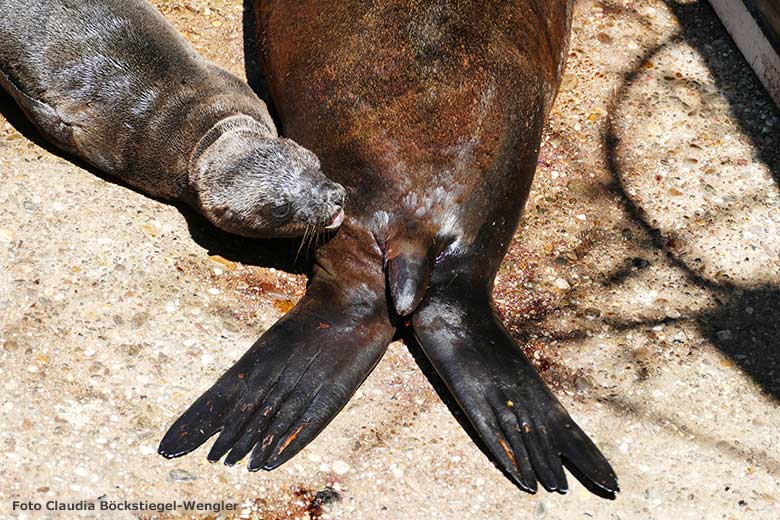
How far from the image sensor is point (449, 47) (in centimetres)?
425

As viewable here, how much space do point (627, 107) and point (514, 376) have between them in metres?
1.91

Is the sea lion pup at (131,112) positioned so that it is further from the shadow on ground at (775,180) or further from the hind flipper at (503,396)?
the shadow on ground at (775,180)

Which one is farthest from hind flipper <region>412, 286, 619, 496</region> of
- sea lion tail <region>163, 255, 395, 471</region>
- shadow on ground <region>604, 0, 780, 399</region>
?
shadow on ground <region>604, 0, 780, 399</region>

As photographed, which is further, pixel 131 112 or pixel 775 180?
pixel 775 180

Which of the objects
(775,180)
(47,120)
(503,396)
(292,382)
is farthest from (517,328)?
(47,120)

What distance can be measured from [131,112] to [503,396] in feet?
6.37

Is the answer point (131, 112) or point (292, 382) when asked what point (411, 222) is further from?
point (131, 112)

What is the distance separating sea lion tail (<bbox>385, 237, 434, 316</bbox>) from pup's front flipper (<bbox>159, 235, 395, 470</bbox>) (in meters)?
0.13

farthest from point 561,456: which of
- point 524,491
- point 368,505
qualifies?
point 368,505

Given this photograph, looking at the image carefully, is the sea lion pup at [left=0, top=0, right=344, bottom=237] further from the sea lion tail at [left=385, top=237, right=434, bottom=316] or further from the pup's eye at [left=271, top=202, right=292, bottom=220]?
the sea lion tail at [left=385, top=237, right=434, bottom=316]

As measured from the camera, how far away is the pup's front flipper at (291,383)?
3654 millimetres

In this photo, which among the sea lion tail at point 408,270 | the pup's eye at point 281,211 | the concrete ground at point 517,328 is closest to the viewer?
the concrete ground at point 517,328

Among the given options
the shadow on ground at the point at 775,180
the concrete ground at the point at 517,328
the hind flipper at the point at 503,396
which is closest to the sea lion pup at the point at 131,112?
the concrete ground at the point at 517,328

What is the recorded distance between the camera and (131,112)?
4551 mm
